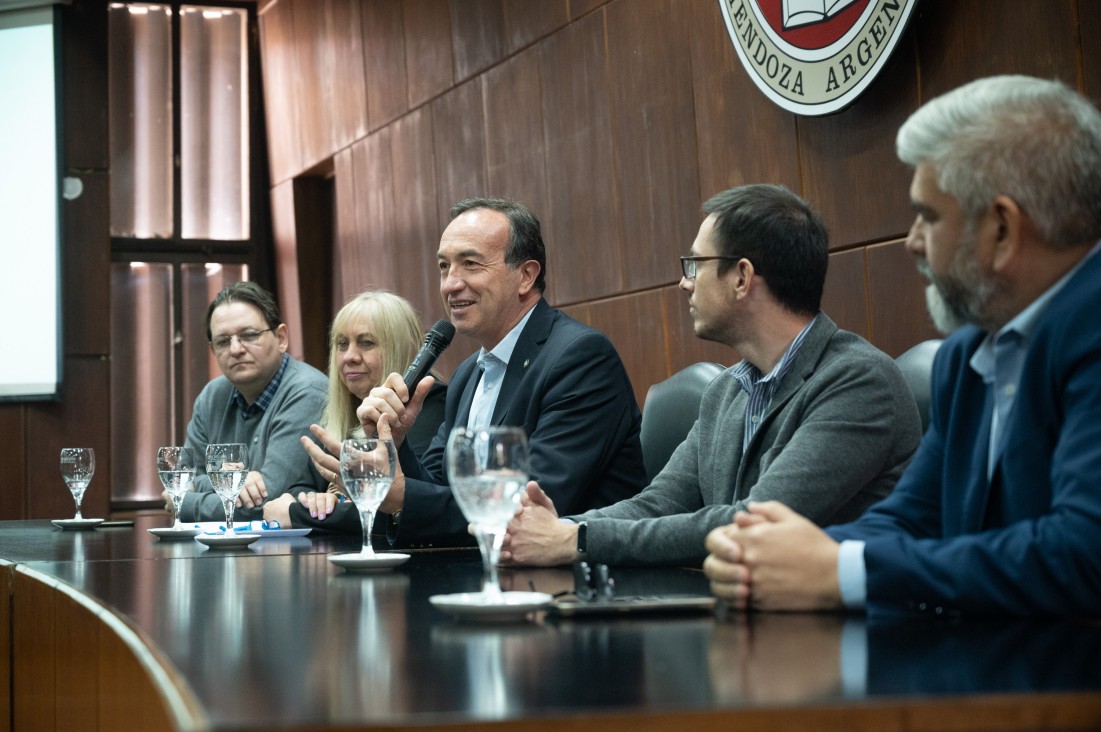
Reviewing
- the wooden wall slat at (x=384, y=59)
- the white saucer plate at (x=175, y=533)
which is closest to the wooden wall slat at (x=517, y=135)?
the wooden wall slat at (x=384, y=59)

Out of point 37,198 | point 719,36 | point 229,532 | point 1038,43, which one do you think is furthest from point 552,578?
point 37,198

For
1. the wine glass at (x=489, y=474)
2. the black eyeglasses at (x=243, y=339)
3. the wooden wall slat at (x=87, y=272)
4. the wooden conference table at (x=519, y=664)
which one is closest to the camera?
the wooden conference table at (x=519, y=664)

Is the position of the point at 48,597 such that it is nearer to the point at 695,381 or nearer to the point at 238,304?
the point at 695,381

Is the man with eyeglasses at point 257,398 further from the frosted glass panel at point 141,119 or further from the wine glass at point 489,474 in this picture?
the frosted glass panel at point 141,119

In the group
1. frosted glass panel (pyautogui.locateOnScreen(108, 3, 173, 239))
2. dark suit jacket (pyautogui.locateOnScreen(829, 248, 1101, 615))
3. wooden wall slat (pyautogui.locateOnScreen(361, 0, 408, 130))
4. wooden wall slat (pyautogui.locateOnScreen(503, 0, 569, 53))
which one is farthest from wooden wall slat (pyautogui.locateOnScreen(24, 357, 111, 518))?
dark suit jacket (pyautogui.locateOnScreen(829, 248, 1101, 615))

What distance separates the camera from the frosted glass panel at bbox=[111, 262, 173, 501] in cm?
767

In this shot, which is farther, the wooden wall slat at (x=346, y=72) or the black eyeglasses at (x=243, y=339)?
the wooden wall slat at (x=346, y=72)

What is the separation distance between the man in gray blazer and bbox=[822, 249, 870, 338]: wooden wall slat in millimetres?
969

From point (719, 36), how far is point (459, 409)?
5.20 feet

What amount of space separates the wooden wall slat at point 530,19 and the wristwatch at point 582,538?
10.7 ft

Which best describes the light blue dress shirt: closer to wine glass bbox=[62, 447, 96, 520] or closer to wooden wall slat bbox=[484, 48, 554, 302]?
wine glass bbox=[62, 447, 96, 520]

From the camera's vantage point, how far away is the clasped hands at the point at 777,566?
132 cm

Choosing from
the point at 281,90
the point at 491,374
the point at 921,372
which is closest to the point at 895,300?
the point at 921,372

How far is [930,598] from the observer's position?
126cm
